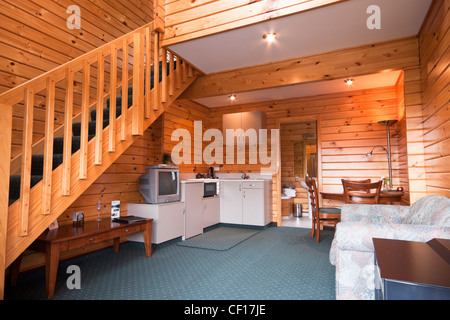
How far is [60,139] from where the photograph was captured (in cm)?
286

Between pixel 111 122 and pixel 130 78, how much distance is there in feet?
6.27

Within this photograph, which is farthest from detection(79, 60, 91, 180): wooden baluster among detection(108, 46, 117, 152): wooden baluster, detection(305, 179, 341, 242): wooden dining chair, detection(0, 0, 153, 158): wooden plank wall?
detection(305, 179, 341, 242): wooden dining chair

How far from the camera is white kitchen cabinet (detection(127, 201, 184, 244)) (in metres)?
3.69

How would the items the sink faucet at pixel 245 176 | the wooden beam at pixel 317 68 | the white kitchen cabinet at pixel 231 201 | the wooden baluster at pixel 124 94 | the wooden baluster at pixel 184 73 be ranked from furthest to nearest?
the sink faucet at pixel 245 176
the white kitchen cabinet at pixel 231 201
the wooden baluster at pixel 184 73
the wooden beam at pixel 317 68
the wooden baluster at pixel 124 94

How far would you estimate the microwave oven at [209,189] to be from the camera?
489cm

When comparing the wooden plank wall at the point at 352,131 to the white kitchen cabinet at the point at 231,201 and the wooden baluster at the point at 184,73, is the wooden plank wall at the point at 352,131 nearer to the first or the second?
the white kitchen cabinet at the point at 231,201

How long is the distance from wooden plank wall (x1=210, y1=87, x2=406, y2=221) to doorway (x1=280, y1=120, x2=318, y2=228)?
1.45m

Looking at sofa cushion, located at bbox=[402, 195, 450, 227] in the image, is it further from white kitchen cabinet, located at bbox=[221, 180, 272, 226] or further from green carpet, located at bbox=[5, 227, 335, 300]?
white kitchen cabinet, located at bbox=[221, 180, 272, 226]

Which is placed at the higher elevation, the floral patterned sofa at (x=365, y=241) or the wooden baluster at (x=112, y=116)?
the wooden baluster at (x=112, y=116)

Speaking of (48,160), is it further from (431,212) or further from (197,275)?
(431,212)

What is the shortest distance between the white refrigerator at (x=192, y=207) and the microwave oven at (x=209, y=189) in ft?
0.91

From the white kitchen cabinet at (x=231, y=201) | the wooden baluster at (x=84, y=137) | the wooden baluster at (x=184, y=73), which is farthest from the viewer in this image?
the white kitchen cabinet at (x=231, y=201)

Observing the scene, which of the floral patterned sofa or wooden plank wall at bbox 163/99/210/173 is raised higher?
wooden plank wall at bbox 163/99/210/173

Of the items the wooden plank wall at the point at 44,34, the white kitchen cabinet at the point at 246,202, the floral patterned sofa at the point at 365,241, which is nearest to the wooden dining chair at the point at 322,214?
the white kitchen cabinet at the point at 246,202
